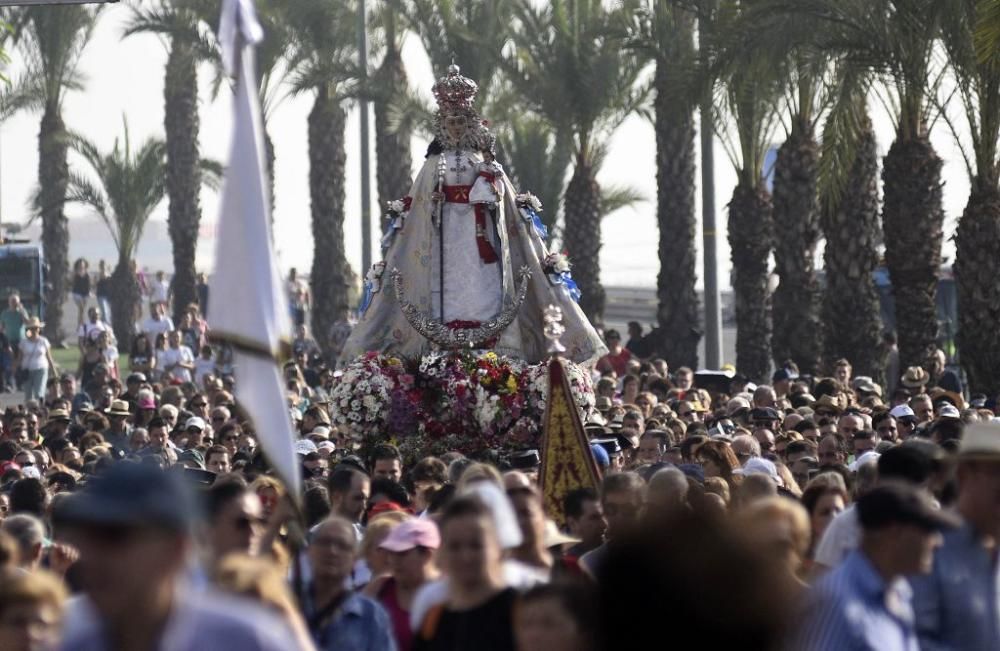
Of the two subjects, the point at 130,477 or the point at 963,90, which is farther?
the point at 963,90

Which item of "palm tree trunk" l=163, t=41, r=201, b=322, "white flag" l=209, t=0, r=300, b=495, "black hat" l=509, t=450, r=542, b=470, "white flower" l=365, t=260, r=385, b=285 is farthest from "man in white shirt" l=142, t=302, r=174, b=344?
"white flag" l=209, t=0, r=300, b=495

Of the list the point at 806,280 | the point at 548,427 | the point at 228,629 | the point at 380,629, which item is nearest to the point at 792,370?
the point at 806,280

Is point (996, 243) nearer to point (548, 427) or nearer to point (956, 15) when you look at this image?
point (956, 15)

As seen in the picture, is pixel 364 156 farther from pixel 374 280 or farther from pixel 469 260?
pixel 469 260

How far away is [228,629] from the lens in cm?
435

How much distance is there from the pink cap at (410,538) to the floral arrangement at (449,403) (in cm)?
817

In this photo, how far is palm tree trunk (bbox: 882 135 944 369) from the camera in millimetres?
22922

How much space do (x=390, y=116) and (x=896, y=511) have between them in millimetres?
26289

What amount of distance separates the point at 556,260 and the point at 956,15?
5760 millimetres

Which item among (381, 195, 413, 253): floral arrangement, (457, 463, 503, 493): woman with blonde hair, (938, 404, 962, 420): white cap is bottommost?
(938, 404, 962, 420): white cap

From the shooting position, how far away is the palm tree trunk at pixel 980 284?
21250 mm

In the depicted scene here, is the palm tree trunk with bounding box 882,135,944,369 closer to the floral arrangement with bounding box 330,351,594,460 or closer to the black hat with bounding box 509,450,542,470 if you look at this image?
the floral arrangement with bounding box 330,351,594,460

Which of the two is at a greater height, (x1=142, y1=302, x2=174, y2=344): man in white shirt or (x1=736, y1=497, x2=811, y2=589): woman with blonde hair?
(x1=736, y1=497, x2=811, y2=589): woman with blonde hair

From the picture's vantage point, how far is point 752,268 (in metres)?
29.8
